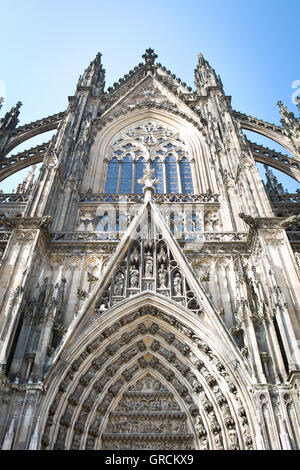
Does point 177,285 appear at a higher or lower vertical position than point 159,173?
lower

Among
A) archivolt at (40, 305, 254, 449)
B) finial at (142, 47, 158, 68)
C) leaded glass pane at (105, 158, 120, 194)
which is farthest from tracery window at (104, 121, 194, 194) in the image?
archivolt at (40, 305, 254, 449)

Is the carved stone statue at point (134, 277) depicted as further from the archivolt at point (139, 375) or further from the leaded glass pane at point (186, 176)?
the leaded glass pane at point (186, 176)

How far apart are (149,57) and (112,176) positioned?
39.1 ft

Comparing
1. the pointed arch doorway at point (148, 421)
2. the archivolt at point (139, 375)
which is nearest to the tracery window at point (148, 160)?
the archivolt at point (139, 375)

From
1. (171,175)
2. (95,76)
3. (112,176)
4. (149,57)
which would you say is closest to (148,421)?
(171,175)

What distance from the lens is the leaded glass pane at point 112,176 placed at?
17.5 m

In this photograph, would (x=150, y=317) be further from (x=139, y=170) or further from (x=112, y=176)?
(x=139, y=170)

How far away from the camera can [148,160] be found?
19.0 metres

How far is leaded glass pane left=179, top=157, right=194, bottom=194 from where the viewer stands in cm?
1745

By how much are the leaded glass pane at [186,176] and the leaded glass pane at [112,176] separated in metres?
2.75

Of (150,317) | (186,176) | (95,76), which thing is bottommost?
(150,317)

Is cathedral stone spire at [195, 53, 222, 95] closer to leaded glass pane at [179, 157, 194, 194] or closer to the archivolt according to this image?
leaded glass pane at [179, 157, 194, 194]

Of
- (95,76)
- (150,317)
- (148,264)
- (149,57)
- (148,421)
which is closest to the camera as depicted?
(148,421)
